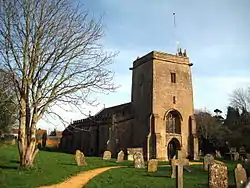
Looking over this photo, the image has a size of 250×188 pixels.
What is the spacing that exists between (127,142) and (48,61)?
24.0 metres

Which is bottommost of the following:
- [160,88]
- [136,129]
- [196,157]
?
[196,157]

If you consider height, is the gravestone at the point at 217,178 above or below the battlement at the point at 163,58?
below

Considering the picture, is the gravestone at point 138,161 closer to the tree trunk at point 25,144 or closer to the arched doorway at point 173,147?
the tree trunk at point 25,144

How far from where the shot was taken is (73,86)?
1545 centimetres

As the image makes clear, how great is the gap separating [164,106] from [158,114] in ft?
4.62

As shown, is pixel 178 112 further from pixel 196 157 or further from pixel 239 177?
pixel 239 177

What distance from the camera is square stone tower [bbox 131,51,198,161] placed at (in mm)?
33656

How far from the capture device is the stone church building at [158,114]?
33.8 metres

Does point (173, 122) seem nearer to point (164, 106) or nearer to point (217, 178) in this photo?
point (164, 106)

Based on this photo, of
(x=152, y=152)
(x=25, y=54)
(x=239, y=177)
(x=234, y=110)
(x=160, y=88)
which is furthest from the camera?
(x=234, y=110)

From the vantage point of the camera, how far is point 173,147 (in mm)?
35406

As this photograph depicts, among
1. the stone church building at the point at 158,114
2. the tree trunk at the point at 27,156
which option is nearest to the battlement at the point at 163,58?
the stone church building at the point at 158,114

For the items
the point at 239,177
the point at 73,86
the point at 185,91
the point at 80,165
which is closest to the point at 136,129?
the point at 185,91

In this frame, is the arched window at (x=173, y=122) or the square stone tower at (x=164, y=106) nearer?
the square stone tower at (x=164, y=106)
